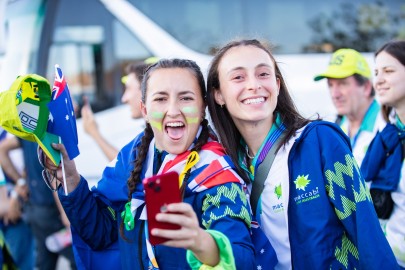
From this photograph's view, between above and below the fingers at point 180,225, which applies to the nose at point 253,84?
above

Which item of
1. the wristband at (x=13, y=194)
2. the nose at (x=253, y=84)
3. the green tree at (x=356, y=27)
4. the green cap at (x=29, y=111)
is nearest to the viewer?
the green cap at (x=29, y=111)

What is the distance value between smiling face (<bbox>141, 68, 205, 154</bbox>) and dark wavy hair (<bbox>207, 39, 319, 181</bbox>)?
0.21m

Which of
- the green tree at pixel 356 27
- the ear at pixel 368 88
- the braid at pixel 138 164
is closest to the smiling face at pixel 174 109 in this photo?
the braid at pixel 138 164

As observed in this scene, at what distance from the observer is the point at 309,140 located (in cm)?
216

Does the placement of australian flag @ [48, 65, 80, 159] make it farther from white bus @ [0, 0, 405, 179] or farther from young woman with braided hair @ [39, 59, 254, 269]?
white bus @ [0, 0, 405, 179]

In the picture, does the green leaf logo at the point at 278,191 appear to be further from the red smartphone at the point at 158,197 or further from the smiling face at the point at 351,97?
the smiling face at the point at 351,97

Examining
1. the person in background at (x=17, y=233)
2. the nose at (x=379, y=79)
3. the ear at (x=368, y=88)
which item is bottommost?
the person in background at (x=17, y=233)

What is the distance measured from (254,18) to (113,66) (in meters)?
1.73

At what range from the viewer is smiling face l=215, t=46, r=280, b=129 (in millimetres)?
2221

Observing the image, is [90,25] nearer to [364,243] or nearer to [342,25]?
[342,25]

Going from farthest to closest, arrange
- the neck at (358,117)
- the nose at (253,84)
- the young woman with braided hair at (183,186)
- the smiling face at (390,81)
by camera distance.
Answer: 1. the neck at (358,117)
2. the smiling face at (390,81)
3. the nose at (253,84)
4. the young woman with braided hair at (183,186)

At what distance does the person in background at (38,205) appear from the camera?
5.38 m

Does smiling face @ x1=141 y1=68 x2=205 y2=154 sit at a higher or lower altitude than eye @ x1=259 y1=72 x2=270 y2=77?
lower

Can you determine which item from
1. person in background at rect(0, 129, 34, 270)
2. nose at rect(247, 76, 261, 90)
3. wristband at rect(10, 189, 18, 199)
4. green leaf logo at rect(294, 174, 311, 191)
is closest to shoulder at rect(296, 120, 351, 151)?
green leaf logo at rect(294, 174, 311, 191)
